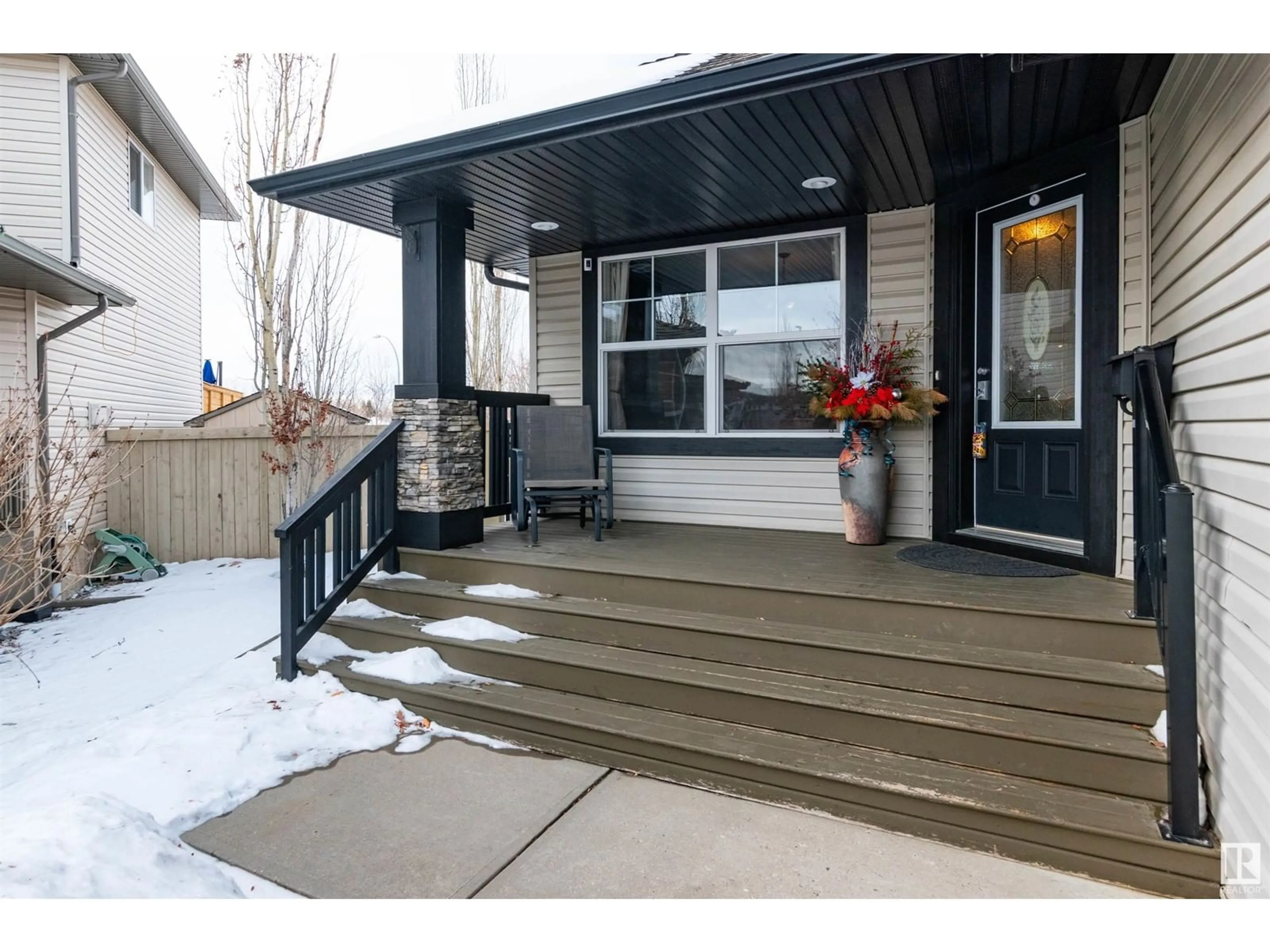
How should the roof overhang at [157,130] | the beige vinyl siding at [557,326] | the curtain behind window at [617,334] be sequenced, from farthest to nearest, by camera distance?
the roof overhang at [157,130], the beige vinyl siding at [557,326], the curtain behind window at [617,334]

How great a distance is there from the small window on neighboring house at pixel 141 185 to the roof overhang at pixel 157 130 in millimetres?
183

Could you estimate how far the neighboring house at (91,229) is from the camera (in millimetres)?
6141

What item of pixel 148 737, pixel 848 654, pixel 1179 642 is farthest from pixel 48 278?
pixel 1179 642

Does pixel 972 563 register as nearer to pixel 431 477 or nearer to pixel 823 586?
pixel 823 586

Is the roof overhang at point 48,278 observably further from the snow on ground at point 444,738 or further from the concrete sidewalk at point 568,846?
the concrete sidewalk at point 568,846

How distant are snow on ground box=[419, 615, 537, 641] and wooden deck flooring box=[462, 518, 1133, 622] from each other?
0.42m

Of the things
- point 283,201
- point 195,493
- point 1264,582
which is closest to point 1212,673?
point 1264,582

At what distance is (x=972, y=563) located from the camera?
3.75 m

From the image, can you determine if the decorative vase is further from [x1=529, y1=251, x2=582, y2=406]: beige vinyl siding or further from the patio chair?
[x1=529, y1=251, x2=582, y2=406]: beige vinyl siding

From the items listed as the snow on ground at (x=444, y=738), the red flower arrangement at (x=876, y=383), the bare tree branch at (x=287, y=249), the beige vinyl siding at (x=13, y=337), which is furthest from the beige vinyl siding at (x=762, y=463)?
the beige vinyl siding at (x=13, y=337)

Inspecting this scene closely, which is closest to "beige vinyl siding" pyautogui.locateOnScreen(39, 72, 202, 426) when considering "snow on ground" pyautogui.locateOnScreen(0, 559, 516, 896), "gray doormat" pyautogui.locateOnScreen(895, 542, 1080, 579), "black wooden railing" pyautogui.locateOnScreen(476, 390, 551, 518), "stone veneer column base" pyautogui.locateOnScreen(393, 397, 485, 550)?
"snow on ground" pyautogui.locateOnScreen(0, 559, 516, 896)

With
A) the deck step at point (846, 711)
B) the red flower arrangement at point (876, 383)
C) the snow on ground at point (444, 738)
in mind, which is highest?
the red flower arrangement at point (876, 383)

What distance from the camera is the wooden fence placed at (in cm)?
717

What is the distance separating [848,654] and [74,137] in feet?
27.0
